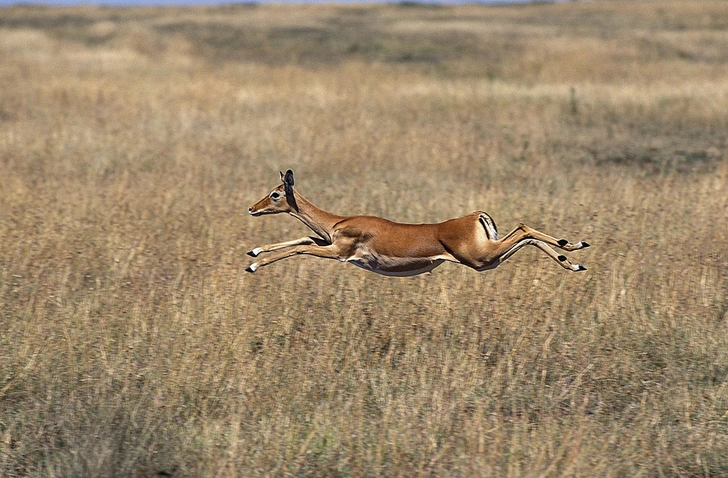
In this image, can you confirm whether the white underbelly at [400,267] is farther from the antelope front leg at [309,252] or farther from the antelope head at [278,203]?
the antelope head at [278,203]

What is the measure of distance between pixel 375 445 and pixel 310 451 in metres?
0.34

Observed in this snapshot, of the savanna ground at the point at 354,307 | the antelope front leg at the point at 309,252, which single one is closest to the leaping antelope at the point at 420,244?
the antelope front leg at the point at 309,252

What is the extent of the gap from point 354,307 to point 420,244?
1.21 metres

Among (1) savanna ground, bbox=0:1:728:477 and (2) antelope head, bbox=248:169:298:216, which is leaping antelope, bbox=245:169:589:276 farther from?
(1) savanna ground, bbox=0:1:728:477

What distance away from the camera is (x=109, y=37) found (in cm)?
4216

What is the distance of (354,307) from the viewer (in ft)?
23.2

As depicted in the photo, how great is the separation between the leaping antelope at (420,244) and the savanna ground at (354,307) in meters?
0.63

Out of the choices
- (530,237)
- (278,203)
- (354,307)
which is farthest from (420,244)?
(354,307)

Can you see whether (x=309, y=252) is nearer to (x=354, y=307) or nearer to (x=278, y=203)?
(x=278, y=203)

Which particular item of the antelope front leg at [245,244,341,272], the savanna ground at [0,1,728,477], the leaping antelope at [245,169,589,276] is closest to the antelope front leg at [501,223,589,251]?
the leaping antelope at [245,169,589,276]

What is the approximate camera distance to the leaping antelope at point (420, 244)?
235 inches

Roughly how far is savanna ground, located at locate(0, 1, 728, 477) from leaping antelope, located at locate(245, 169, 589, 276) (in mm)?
634

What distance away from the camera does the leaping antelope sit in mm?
5977

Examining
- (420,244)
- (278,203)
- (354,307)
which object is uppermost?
(278,203)
